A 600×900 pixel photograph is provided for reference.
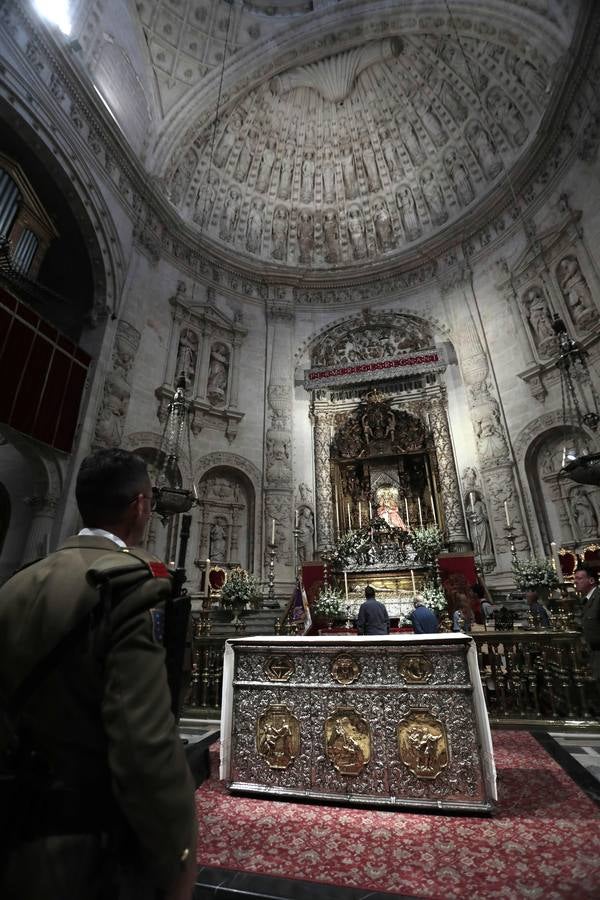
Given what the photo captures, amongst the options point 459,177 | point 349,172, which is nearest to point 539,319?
point 459,177

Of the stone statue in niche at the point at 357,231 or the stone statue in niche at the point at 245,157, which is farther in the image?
the stone statue in niche at the point at 357,231

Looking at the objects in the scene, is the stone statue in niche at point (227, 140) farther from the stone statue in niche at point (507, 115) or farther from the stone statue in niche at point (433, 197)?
the stone statue in niche at point (507, 115)

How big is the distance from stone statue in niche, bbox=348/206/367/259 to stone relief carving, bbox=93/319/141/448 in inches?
404

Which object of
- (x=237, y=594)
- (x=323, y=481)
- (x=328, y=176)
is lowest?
(x=237, y=594)

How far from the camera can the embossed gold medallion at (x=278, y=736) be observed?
343 cm

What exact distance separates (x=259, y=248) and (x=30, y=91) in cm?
903

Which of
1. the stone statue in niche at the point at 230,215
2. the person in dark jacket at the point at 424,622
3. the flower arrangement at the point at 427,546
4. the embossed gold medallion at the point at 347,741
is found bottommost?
the embossed gold medallion at the point at 347,741

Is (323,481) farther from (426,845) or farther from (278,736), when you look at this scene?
(426,845)

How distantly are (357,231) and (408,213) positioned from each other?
2130 millimetres

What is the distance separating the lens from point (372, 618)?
559 cm

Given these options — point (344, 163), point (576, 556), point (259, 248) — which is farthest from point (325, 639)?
point (344, 163)

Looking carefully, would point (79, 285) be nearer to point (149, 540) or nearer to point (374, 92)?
point (149, 540)

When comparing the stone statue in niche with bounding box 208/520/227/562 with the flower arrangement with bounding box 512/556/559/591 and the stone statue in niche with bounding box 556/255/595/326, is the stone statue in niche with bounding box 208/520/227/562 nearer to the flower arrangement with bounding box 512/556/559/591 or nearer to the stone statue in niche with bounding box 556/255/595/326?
the flower arrangement with bounding box 512/556/559/591

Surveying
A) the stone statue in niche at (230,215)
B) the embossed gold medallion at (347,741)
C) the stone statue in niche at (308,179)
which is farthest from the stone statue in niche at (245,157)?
the embossed gold medallion at (347,741)
